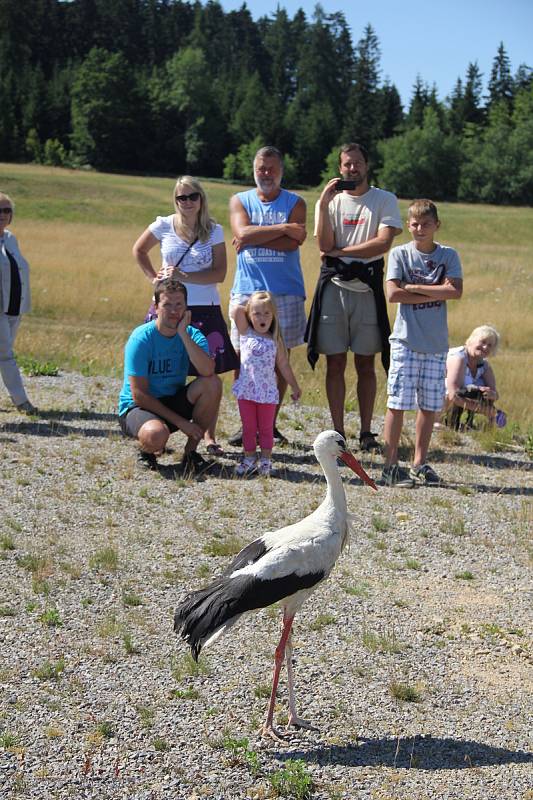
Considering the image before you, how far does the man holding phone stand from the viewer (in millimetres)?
9000

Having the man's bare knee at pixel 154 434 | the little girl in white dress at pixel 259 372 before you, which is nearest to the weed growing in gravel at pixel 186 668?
the man's bare knee at pixel 154 434

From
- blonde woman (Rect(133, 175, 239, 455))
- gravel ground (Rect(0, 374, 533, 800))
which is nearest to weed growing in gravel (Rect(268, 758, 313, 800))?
gravel ground (Rect(0, 374, 533, 800))

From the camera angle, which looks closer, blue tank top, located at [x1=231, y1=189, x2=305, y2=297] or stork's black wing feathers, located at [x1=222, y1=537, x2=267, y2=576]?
stork's black wing feathers, located at [x1=222, y1=537, x2=267, y2=576]

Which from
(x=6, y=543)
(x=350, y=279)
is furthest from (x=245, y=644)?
(x=350, y=279)

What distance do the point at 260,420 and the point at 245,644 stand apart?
129 inches

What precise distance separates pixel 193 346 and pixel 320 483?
63.6 inches

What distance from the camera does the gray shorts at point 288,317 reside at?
9.32m

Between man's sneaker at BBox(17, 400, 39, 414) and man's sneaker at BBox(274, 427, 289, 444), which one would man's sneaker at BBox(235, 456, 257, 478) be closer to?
man's sneaker at BBox(274, 427, 289, 444)

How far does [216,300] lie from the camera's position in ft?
30.6

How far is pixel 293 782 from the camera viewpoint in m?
4.32

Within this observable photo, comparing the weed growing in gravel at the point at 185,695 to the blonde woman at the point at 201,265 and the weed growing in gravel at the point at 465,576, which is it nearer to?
the weed growing in gravel at the point at 465,576

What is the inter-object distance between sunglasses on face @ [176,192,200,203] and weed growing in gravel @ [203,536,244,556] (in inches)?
134

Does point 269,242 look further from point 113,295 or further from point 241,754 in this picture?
point 113,295

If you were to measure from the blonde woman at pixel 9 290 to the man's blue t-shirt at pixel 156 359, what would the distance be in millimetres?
1743
